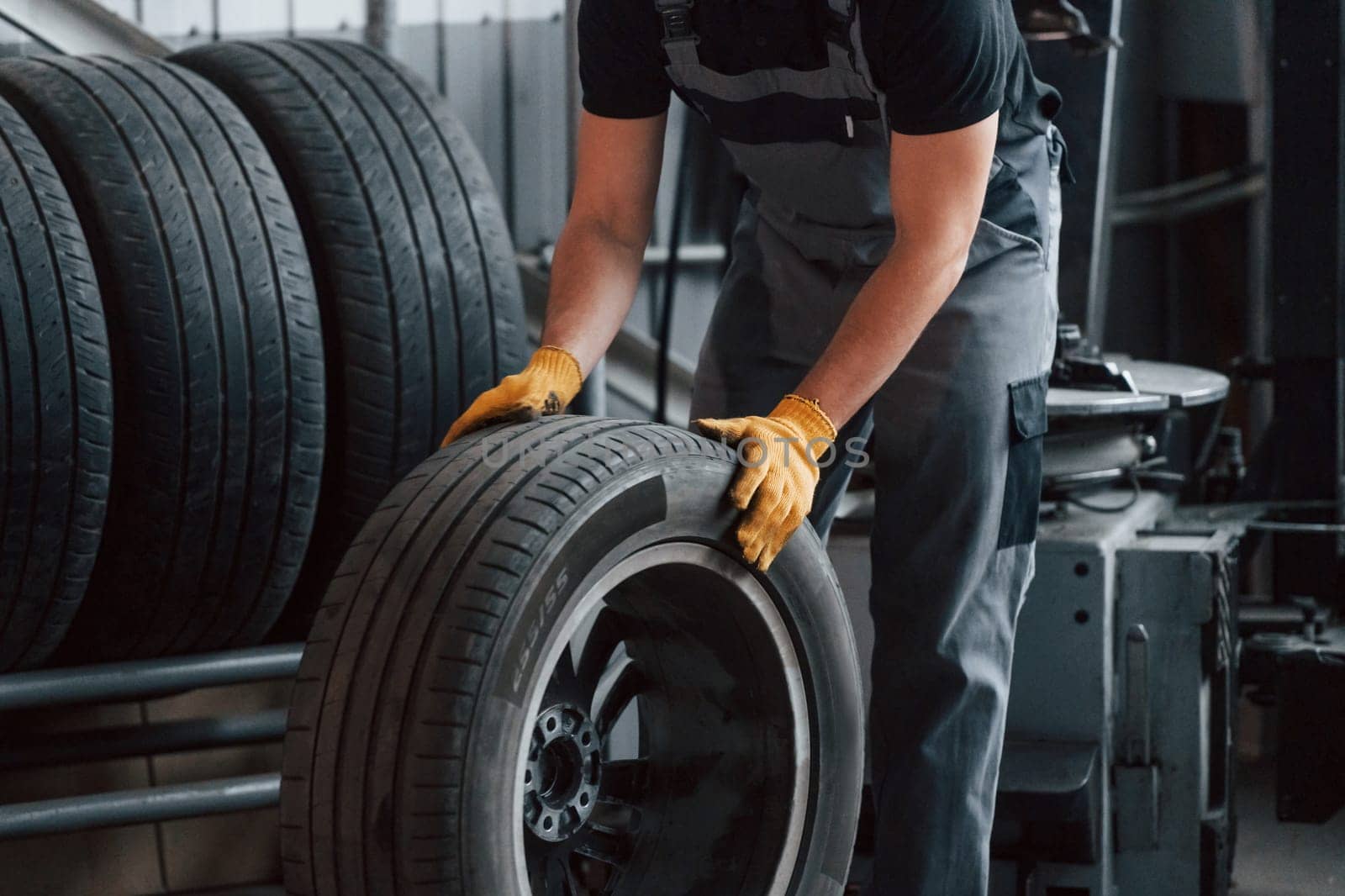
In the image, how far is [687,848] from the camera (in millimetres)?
1582

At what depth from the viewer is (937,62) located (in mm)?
1421

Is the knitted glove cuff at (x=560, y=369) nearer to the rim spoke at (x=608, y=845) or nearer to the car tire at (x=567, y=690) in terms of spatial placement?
the car tire at (x=567, y=690)

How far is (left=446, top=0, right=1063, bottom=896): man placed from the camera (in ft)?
4.88

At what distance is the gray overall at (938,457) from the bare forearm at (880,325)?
18 cm

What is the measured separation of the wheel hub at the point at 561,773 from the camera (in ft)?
4.60

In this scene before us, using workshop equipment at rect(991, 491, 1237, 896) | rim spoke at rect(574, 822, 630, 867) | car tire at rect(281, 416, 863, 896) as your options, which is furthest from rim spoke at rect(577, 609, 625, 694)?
workshop equipment at rect(991, 491, 1237, 896)

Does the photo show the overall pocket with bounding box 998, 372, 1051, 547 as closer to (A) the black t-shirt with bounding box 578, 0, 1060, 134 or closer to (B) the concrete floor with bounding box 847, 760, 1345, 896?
(A) the black t-shirt with bounding box 578, 0, 1060, 134

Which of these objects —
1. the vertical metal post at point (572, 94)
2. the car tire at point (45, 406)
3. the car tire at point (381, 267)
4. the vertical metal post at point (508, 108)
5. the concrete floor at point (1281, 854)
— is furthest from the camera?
the vertical metal post at point (508, 108)

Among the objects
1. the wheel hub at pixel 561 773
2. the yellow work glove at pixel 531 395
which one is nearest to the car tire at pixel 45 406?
the yellow work glove at pixel 531 395

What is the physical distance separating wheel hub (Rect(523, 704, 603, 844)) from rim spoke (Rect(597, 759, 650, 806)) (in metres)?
0.16

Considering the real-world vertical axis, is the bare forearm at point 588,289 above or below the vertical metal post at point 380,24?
below

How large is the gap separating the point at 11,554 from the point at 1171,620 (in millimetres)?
1523

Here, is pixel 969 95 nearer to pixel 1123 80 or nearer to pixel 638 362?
pixel 638 362

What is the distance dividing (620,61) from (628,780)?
764mm
